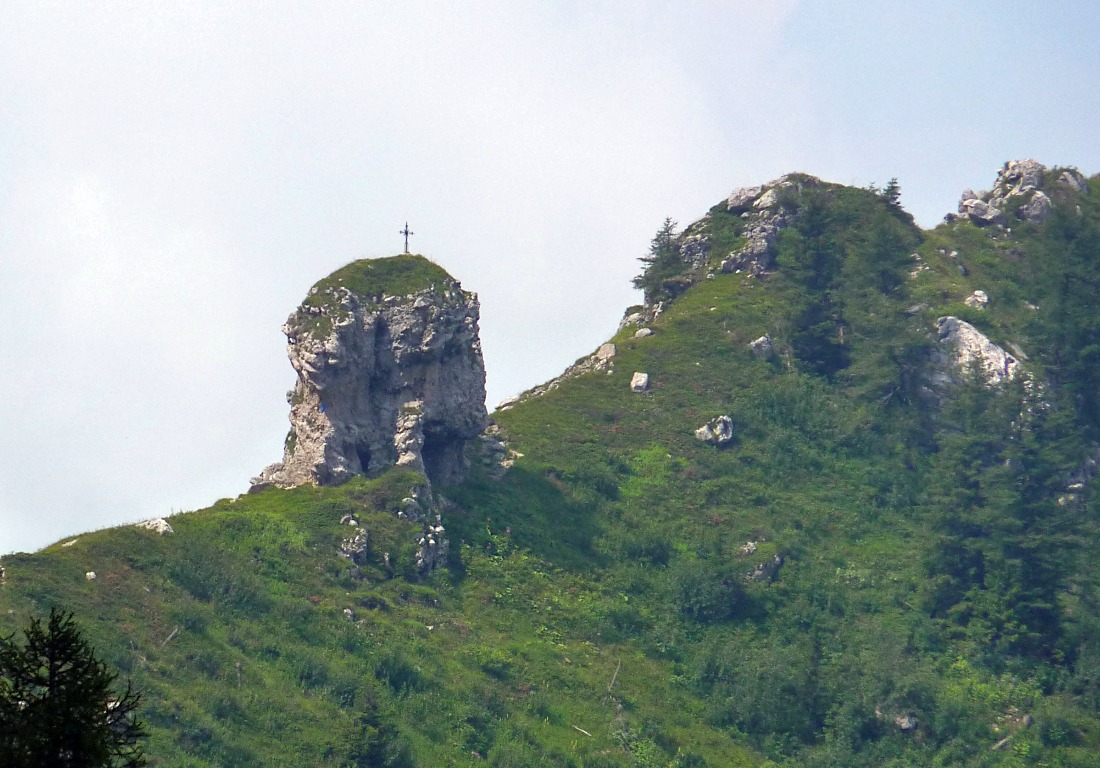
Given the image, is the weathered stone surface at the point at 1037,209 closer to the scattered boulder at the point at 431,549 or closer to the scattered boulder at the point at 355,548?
the scattered boulder at the point at 431,549

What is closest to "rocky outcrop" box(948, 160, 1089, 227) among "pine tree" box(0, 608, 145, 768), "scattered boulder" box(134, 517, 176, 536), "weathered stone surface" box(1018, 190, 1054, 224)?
A: "weathered stone surface" box(1018, 190, 1054, 224)

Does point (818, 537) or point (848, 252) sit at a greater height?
point (848, 252)

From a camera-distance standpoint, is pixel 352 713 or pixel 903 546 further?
pixel 903 546

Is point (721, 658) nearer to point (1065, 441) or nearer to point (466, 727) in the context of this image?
point (466, 727)

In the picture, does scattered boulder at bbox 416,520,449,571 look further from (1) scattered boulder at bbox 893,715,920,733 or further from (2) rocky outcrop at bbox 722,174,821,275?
(2) rocky outcrop at bbox 722,174,821,275

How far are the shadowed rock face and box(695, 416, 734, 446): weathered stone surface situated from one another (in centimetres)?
1670

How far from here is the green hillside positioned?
183 feet

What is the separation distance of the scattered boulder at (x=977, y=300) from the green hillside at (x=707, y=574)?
1.98 feet

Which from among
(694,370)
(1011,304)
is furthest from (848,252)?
(694,370)

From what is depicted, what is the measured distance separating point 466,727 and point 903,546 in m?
31.7

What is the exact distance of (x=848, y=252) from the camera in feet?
334

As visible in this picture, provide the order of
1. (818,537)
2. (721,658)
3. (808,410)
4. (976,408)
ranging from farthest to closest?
1. (808,410)
2. (976,408)
3. (818,537)
4. (721,658)

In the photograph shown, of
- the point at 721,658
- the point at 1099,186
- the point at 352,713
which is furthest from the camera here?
the point at 1099,186

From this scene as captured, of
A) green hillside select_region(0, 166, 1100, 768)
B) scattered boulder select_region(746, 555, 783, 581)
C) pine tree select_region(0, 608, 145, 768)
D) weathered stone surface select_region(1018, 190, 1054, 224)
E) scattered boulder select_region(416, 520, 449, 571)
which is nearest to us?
pine tree select_region(0, 608, 145, 768)
